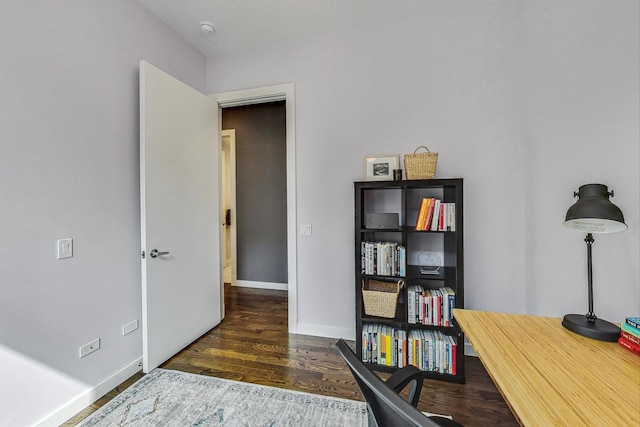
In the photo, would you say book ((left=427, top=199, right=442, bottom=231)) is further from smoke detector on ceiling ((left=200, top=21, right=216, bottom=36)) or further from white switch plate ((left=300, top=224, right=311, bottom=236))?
smoke detector on ceiling ((left=200, top=21, right=216, bottom=36))

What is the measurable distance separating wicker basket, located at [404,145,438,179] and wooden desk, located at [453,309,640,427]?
1.07 meters

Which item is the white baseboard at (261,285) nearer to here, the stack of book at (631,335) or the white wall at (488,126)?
the white wall at (488,126)

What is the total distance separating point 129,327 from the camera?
1.95m

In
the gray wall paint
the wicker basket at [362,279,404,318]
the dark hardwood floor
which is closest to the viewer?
the dark hardwood floor

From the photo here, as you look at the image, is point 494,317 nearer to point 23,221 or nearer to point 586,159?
point 586,159

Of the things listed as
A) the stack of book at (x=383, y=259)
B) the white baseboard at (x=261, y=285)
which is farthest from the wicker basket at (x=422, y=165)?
the white baseboard at (x=261, y=285)

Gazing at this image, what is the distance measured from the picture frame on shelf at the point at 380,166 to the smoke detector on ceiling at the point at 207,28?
1700 millimetres

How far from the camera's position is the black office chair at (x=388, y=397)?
1.64 ft

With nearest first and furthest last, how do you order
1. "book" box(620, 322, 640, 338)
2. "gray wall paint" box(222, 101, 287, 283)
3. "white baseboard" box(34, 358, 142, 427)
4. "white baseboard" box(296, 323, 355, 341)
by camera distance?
"book" box(620, 322, 640, 338) → "white baseboard" box(34, 358, 142, 427) → "white baseboard" box(296, 323, 355, 341) → "gray wall paint" box(222, 101, 287, 283)

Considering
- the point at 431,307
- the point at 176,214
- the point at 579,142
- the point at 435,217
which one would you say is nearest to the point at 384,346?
the point at 431,307

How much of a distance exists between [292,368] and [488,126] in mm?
2341

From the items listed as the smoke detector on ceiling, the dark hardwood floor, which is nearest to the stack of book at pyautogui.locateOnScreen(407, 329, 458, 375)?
the dark hardwood floor

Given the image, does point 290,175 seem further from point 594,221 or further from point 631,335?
point 631,335

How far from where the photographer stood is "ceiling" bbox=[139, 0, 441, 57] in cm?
204
